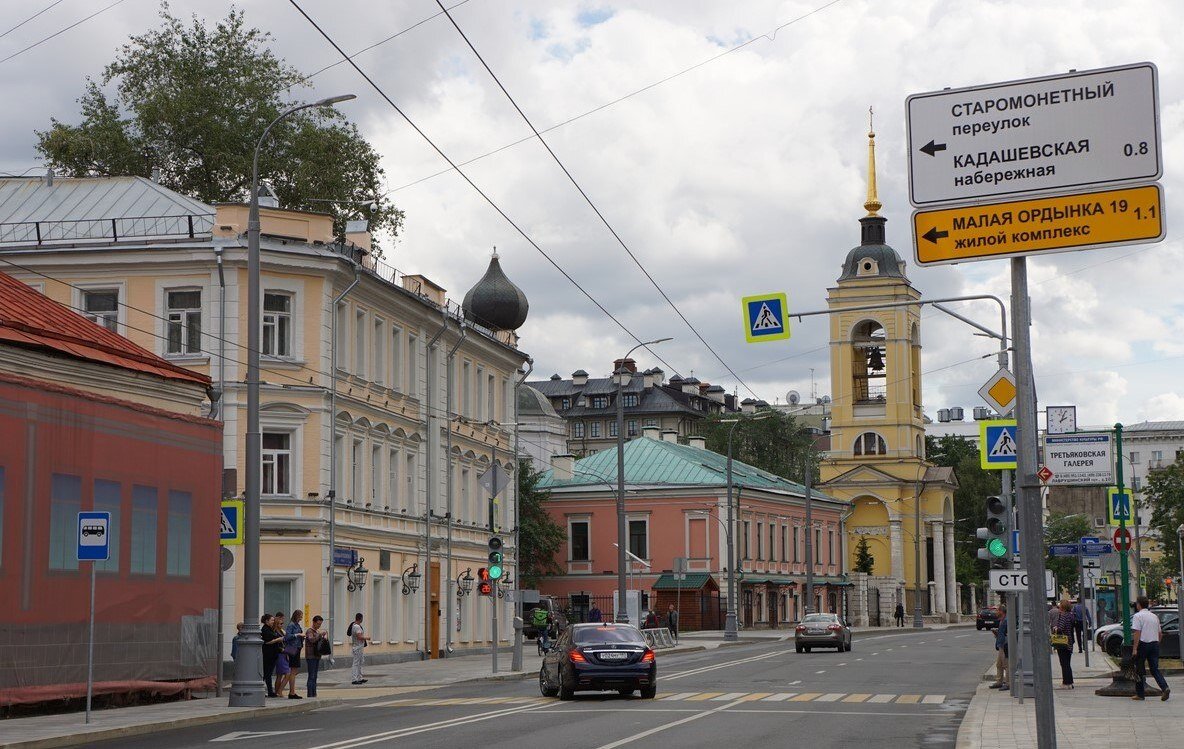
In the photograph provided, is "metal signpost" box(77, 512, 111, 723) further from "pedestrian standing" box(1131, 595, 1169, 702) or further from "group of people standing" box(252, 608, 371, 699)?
"pedestrian standing" box(1131, 595, 1169, 702)

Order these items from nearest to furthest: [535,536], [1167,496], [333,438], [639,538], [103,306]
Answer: [103,306]
[333,438]
[1167,496]
[535,536]
[639,538]

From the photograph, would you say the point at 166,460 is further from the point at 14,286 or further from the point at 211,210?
the point at 211,210

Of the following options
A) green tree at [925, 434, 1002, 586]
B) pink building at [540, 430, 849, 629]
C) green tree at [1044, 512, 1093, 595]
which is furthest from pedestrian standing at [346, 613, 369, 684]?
green tree at [1044, 512, 1093, 595]

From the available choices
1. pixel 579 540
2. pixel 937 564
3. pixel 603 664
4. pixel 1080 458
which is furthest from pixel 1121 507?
pixel 937 564

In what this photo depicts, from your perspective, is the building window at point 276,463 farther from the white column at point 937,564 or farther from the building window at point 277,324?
the white column at point 937,564

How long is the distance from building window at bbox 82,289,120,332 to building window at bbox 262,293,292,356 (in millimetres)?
3749

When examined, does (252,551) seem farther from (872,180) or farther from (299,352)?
(872,180)

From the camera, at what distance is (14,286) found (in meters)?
26.5

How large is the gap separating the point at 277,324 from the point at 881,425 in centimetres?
6698

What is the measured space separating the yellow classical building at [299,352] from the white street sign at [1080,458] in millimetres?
18533

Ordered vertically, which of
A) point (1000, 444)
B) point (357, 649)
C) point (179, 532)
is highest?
point (1000, 444)

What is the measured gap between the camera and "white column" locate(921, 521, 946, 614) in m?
105

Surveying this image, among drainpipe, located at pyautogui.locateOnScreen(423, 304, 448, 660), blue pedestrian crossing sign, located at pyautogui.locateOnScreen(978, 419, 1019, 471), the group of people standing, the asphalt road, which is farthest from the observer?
drainpipe, located at pyautogui.locateOnScreen(423, 304, 448, 660)

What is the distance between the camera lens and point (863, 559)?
97125mm
